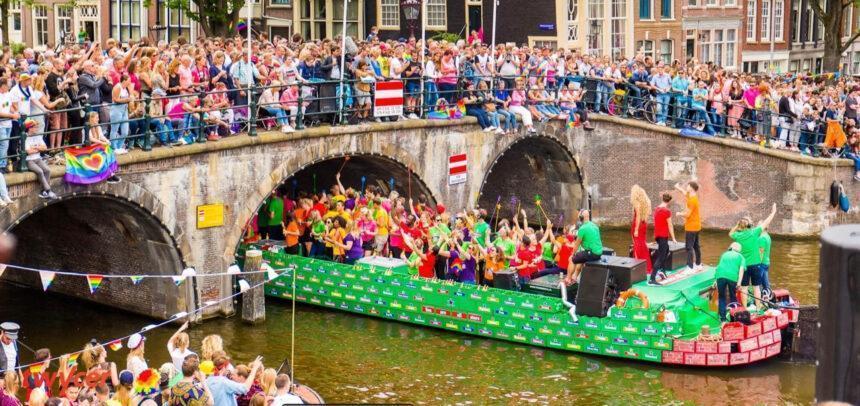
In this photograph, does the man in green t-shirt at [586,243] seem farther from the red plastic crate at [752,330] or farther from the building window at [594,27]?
the building window at [594,27]

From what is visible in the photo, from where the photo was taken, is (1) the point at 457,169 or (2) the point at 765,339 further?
(1) the point at 457,169

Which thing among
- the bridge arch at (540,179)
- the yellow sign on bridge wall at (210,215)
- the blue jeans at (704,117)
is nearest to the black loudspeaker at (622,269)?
the yellow sign on bridge wall at (210,215)

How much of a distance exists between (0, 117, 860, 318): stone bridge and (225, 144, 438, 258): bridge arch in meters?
0.03

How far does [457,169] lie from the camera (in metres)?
27.9

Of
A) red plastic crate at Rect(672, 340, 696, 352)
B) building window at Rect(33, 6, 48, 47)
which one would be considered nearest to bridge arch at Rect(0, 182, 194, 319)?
red plastic crate at Rect(672, 340, 696, 352)

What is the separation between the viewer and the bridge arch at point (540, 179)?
3167 centimetres

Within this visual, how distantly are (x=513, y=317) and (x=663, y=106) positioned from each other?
39.3ft

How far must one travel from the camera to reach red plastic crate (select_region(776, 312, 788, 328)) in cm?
2011

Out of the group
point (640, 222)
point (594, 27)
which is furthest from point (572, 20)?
point (640, 222)

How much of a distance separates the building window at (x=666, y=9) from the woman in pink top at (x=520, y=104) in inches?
654

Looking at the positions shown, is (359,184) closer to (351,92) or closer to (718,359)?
(351,92)

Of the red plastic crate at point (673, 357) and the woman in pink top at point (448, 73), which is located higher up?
the woman in pink top at point (448, 73)

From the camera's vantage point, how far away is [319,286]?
23.7m

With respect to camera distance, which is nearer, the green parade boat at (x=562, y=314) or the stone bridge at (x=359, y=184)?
the green parade boat at (x=562, y=314)
